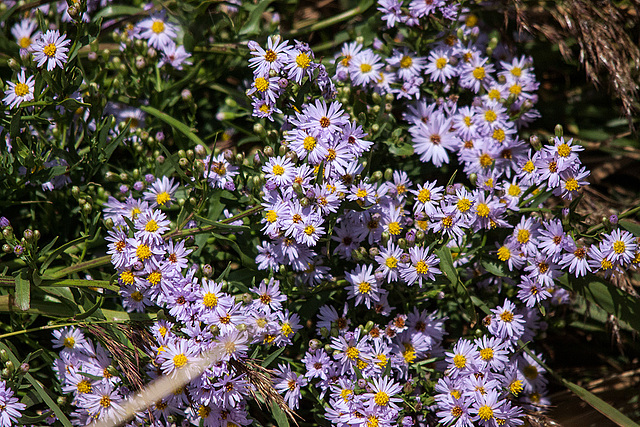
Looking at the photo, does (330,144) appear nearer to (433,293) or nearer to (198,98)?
(433,293)

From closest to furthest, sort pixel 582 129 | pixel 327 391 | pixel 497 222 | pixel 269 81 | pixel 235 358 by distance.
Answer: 1. pixel 235 358
2. pixel 269 81
3. pixel 497 222
4. pixel 327 391
5. pixel 582 129

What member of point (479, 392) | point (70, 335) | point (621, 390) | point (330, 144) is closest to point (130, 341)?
point (70, 335)

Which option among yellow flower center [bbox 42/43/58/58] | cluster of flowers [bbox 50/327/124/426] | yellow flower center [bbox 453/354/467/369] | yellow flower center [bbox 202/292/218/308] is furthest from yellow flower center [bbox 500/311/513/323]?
yellow flower center [bbox 42/43/58/58]

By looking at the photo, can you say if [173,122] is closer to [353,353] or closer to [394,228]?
[394,228]

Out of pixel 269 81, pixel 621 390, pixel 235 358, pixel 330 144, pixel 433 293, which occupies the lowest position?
pixel 621 390

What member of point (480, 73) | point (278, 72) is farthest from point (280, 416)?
point (480, 73)

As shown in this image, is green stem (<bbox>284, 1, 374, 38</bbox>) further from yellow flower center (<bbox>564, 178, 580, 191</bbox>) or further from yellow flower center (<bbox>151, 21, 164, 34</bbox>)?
yellow flower center (<bbox>564, 178, 580, 191</bbox>)
